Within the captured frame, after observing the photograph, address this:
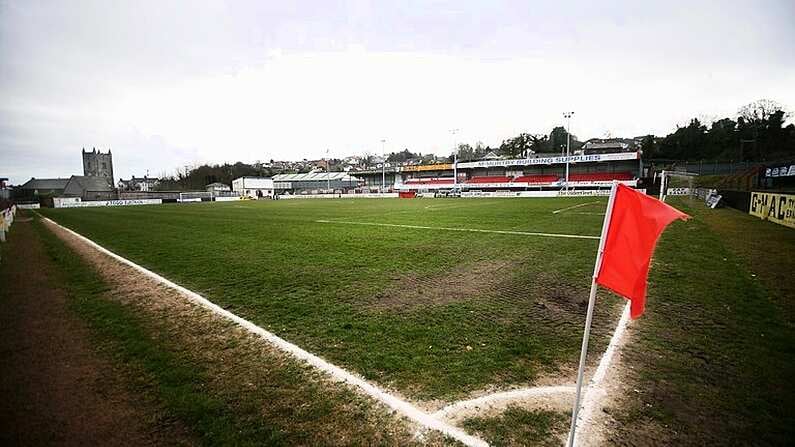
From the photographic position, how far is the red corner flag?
2643 mm

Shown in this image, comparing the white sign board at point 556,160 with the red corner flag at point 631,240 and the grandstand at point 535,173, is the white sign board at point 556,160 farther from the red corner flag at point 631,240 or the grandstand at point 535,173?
→ the red corner flag at point 631,240

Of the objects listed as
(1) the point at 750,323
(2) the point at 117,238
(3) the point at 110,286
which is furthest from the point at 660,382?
(2) the point at 117,238

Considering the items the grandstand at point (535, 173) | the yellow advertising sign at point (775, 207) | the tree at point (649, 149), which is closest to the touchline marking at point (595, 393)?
the yellow advertising sign at point (775, 207)

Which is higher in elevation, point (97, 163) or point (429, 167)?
point (97, 163)

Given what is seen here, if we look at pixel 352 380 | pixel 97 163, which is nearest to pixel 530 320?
pixel 352 380

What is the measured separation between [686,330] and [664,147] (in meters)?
85.8

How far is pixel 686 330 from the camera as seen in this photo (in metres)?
4.93

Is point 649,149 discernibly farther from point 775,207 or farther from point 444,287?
point 444,287

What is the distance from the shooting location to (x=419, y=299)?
6.47 m

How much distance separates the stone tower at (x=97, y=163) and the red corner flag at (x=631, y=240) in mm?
147130

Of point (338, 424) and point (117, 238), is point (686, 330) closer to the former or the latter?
point (338, 424)

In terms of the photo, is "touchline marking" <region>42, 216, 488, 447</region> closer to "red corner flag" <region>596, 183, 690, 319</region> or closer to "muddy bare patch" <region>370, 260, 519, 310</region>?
"red corner flag" <region>596, 183, 690, 319</region>

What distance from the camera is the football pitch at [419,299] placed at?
13.3 feet

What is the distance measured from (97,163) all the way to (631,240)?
15436cm
